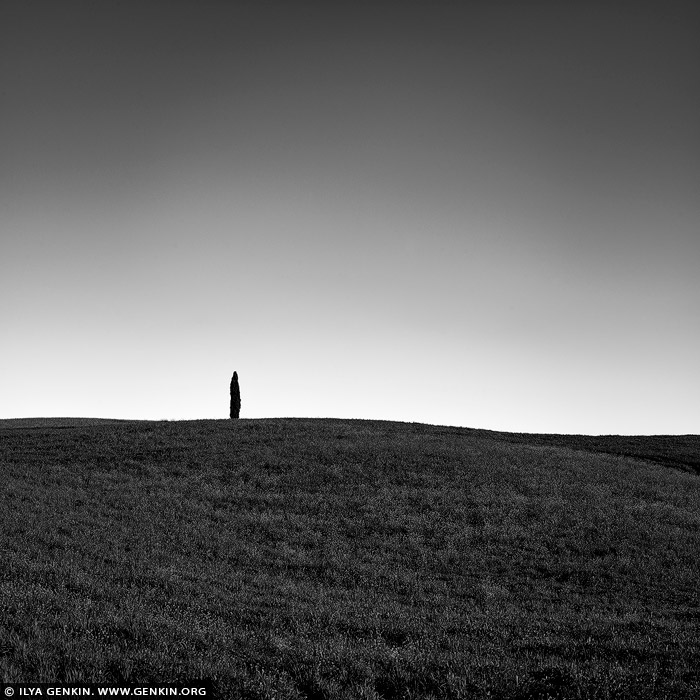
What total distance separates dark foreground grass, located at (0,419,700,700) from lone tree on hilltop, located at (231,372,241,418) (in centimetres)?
1798

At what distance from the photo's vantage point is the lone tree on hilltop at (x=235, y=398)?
6500cm

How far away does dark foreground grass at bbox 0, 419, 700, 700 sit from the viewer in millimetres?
9914

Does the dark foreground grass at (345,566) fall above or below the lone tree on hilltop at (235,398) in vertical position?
below

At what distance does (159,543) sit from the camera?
69.3 ft

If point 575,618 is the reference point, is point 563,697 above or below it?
above

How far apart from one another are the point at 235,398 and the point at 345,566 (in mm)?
46383

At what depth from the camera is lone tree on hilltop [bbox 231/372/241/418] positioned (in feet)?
213

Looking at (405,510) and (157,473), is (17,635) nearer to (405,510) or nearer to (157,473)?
(405,510)

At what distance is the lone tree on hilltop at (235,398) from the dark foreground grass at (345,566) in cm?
1798

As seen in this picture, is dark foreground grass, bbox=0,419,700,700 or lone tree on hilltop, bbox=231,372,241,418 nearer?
dark foreground grass, bbox=0,419,700,700

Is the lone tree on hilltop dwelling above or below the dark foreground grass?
above

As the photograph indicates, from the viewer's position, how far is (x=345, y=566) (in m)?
21.0

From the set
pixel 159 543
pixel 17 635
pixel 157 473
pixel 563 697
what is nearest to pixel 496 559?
pixel 159 543

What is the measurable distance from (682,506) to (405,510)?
15.9 metres
